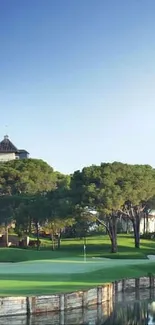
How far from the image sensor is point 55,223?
7106 cm

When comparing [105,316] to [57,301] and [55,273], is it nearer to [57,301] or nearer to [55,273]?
[57,301]

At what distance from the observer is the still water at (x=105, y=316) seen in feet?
91.6

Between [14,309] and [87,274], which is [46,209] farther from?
[14,309]

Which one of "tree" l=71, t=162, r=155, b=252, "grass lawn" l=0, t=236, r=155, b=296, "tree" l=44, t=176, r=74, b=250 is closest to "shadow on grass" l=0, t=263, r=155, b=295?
"grass lawn" l=0, t=236, r=155, b=296

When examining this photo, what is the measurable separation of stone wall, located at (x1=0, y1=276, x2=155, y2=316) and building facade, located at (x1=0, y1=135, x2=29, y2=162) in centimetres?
10996

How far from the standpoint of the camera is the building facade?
145312 millimetres

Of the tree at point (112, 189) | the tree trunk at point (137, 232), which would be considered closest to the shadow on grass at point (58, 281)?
the tree at point (112, 189)

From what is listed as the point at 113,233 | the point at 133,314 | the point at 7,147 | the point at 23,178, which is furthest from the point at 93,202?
the point at 7,147

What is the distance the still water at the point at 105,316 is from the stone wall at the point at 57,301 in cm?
37

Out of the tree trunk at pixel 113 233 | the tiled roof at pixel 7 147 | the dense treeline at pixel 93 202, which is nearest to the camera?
the dense treeline at pixel 93 202

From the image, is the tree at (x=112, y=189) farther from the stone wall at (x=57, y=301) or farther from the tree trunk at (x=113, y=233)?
the stone wall at (x=57, y=301)

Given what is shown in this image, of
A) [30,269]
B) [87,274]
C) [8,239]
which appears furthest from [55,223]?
[87,274]

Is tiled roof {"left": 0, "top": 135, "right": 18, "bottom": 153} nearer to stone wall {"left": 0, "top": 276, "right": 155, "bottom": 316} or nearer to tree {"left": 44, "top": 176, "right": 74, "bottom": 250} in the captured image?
tree {"left": 44, "top": 176, "right": 74, "bottom": 250}

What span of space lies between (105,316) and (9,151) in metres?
118
